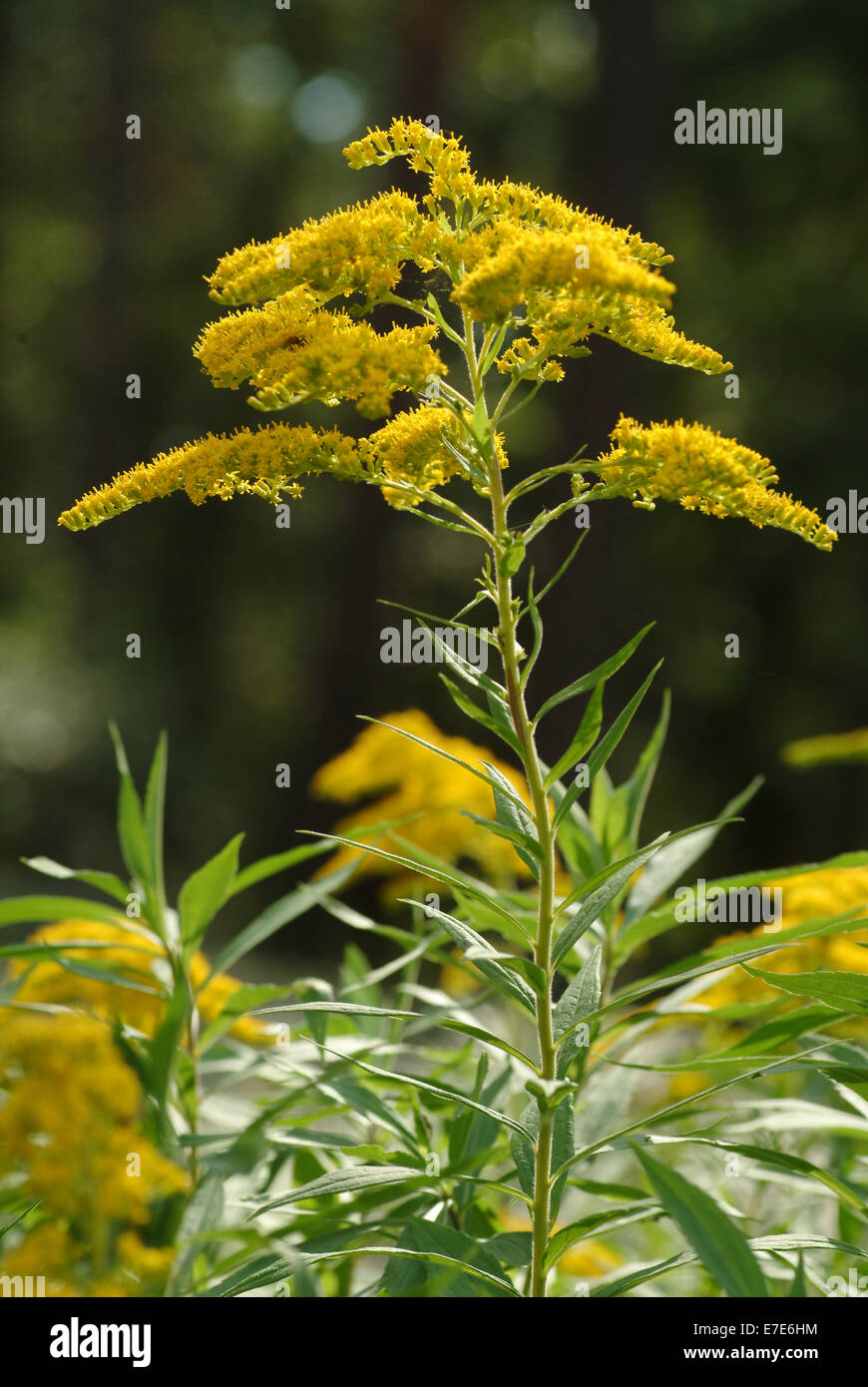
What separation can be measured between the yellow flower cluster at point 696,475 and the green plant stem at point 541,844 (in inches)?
4.4

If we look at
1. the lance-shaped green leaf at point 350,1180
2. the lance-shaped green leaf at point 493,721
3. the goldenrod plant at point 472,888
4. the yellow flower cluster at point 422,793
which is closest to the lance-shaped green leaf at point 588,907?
the goldenrod plant at point 472,888

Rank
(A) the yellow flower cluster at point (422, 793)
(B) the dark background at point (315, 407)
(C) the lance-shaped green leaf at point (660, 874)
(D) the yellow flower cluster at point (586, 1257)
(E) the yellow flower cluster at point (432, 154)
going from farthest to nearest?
(B) the dark background at point (315, 407)
(A) the yellow flower cluster at point (422, 793)
(D) the yellow flower cluster at point (586, 1257)
(C) the lance-shaped green leaf at point (660, 874)
(E) the yellow flower cluster at point (432, 154)

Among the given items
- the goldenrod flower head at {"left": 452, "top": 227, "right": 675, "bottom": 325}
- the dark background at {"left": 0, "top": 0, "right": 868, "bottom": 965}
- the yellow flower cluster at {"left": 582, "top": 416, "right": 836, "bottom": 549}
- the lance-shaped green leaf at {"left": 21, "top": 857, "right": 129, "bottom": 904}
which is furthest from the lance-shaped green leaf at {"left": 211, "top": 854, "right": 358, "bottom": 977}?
the dark background at {"left": 0, "top": 0, "right": 868, "bottom": 965}

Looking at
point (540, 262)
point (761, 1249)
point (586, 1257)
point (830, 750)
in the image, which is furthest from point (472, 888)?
point (586, 1257)

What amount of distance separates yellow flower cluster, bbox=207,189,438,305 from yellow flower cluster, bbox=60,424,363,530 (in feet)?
0.42

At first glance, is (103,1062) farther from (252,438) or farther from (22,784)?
(22,784)

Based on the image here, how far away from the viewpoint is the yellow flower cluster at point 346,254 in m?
0.98

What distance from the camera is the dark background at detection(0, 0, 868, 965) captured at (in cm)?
767

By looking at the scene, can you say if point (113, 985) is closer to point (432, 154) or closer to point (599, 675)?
point (599, 675)

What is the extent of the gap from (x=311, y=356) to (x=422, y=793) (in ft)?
4.15

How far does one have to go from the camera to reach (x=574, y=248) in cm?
89

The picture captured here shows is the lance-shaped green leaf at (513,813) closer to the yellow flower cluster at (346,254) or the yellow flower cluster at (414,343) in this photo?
the yellow flower cluster at (414,343)

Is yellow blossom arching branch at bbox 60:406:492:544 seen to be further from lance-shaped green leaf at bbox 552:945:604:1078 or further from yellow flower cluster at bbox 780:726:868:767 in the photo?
yellow flower cluster at bbox 780:726:868:767

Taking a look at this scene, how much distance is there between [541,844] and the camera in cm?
95
